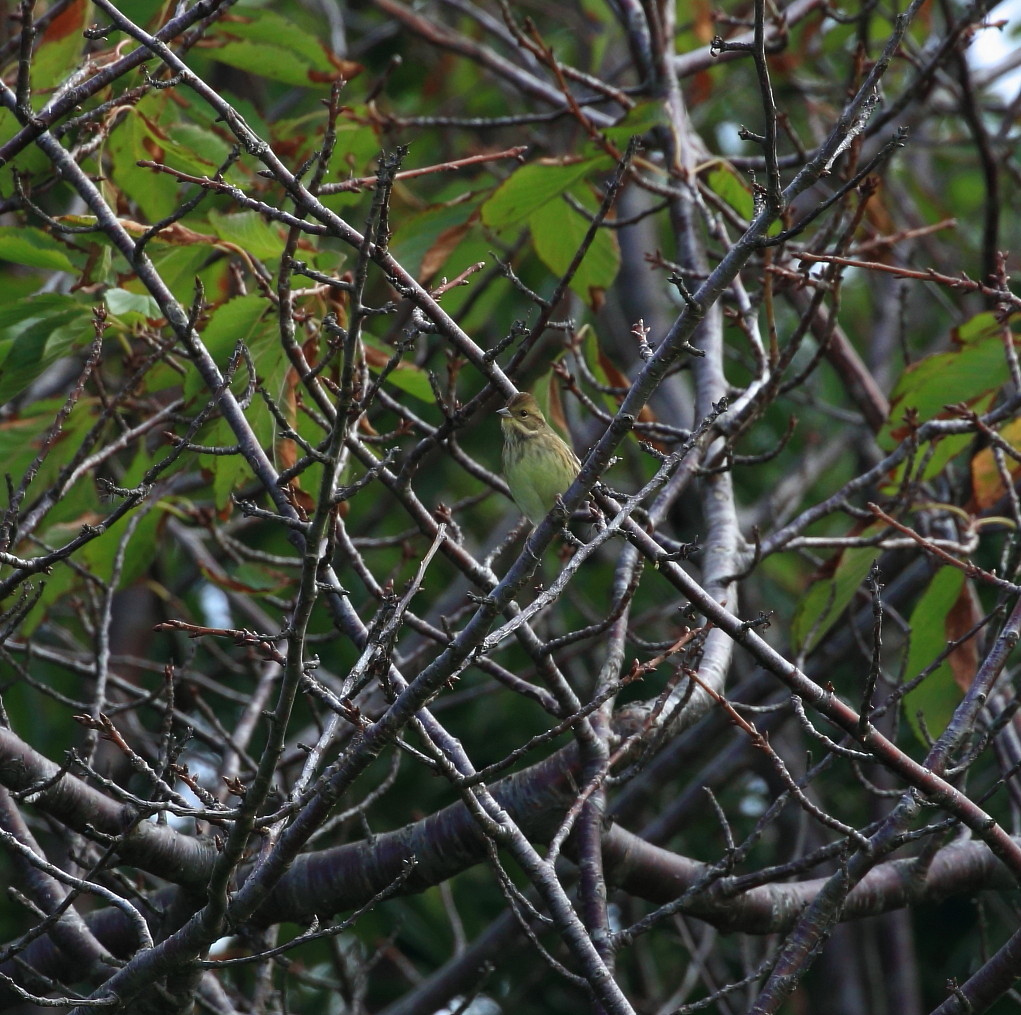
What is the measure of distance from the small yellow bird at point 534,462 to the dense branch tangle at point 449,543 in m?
0.11

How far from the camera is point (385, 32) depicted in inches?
333

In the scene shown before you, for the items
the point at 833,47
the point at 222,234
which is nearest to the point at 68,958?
the point at 222,234

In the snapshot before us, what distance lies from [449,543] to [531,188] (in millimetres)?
1349

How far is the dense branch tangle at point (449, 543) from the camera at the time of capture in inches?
114

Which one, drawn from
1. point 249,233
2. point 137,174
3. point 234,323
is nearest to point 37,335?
point 234,323

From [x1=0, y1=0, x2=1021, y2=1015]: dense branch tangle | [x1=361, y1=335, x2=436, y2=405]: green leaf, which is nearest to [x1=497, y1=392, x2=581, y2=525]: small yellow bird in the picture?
[x1=0, y1=0, x2=1021, y2=1015]: dense branch tangle

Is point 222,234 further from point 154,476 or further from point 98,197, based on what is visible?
point 154,476

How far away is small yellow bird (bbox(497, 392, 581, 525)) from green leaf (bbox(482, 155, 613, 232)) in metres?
0.63

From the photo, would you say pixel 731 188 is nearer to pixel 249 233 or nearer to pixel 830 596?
pixel 830 596

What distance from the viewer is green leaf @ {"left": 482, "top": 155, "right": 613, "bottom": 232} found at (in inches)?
160

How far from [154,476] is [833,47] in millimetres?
5449

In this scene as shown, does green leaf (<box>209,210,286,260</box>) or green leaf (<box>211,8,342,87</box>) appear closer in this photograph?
green leaf (<box>209,210,286,260</box>)

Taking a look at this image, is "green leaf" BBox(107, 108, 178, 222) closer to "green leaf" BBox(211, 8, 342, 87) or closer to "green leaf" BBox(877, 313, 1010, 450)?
"green leaf" BBox(211, 8, 342, 87)

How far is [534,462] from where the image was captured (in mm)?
4227
